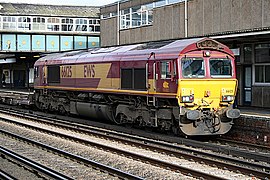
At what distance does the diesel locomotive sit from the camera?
577 inches

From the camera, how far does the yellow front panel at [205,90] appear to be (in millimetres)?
14508

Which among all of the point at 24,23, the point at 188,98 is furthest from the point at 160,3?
the point at 24,23

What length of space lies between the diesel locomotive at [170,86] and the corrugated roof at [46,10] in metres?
34.1

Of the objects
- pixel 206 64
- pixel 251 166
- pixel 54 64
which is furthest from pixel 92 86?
pixel 251 166

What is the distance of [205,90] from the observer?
14.8m

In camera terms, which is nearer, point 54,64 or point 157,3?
point 54,64

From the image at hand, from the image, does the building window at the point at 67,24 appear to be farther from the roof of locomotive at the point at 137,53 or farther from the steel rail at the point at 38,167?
the steel rail at the point at 38,167

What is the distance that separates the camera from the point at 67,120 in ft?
72.1

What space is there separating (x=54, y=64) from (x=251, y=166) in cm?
1481

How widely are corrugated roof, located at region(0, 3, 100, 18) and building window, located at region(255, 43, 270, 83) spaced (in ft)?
110

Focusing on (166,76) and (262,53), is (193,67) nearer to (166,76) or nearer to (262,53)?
(166,76)

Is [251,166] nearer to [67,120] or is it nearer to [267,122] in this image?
[267,122]

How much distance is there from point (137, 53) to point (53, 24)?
3550 centimetres

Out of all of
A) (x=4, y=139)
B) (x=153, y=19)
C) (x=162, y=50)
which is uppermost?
(x=153, y=19)
